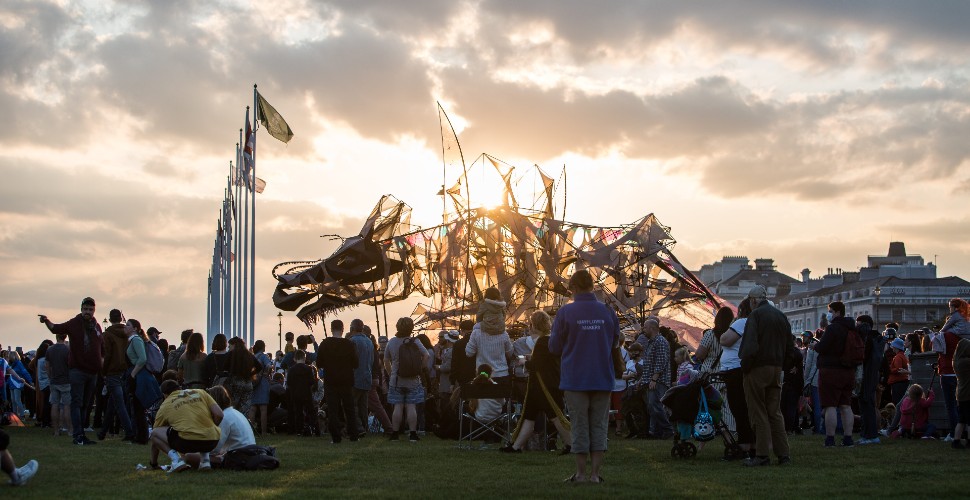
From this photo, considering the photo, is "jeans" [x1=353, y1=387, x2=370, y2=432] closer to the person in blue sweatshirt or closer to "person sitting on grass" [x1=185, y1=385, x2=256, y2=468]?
"person sitting on grass" [x1=185, y1=385, x2=256, y2=468]

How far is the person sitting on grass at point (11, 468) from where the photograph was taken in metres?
11.5

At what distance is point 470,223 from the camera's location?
31828 mm

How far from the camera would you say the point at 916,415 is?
20531 millimetres

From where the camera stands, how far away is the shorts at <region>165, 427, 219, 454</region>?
13844 mm

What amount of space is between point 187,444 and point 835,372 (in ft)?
27.6

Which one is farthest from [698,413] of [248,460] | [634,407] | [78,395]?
[78,395]

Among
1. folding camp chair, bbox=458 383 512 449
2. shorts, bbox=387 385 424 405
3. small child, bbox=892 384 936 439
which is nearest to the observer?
folding camp chair, bbox=458 383 512 449

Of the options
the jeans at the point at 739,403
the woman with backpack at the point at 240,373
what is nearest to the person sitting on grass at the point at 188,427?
the jeans at the point at 739,403

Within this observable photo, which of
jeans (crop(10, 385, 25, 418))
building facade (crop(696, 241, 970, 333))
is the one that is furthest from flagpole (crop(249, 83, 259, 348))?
building facade (crop(696, 241, 970, 333))

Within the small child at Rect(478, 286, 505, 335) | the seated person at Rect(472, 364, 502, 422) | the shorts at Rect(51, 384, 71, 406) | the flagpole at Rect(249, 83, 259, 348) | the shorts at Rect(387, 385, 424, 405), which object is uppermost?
the flagpole at Rect(249, 83, 259, 348)

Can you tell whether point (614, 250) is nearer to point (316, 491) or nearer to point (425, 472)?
point (425, 472)

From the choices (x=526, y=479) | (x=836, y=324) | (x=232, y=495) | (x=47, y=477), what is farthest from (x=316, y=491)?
(x=836, y=324)

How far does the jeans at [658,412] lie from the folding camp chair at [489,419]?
8.92 ft

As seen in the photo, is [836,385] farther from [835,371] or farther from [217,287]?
[217,287]
